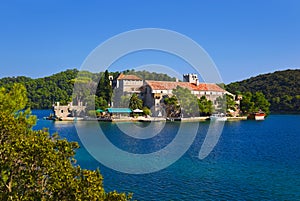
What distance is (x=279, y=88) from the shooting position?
4247 inches

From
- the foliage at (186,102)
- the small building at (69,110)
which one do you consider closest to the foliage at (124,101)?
the small building at (69,110)

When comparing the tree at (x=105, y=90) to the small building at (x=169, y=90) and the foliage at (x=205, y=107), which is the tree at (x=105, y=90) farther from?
the foliage at (x=205, y=107)

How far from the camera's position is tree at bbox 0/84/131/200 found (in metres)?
6.84

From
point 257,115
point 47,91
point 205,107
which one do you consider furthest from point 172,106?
point 47,91

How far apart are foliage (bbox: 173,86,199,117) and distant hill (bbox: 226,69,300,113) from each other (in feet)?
121

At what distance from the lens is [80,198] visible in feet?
21.9

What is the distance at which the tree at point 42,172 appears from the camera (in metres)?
6.84

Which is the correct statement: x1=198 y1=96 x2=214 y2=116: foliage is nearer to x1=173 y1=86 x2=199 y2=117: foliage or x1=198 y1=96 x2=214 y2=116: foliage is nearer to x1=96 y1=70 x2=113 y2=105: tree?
x1=173 y1=86 x2=199 y2=117: foliage

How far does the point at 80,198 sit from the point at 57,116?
2547 inches

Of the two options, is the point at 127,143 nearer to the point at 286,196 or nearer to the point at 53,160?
the point at 286,196

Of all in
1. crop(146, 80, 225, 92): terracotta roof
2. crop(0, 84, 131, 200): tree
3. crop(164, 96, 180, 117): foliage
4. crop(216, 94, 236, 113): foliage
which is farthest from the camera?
crop(216, 94, 236, 113): foliage

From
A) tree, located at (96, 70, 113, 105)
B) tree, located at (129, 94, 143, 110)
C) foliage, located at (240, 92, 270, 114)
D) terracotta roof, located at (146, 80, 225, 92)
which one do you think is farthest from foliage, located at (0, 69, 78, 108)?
foliage, located at (240, 92, 270, 114)

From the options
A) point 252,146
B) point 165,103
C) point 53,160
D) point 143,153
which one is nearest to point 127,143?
point 143,153

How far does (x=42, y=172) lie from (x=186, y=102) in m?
62.4
